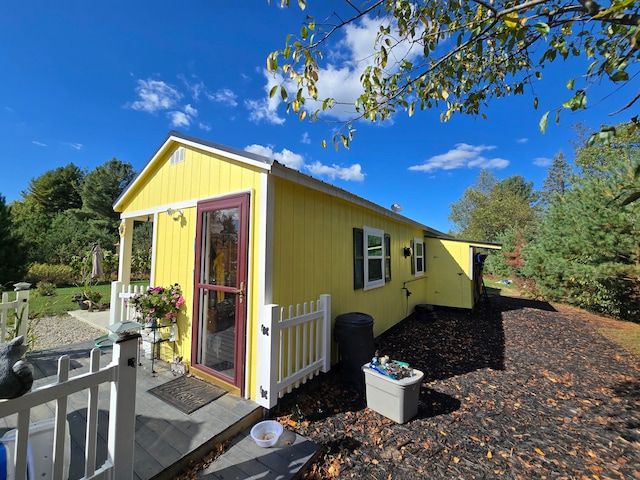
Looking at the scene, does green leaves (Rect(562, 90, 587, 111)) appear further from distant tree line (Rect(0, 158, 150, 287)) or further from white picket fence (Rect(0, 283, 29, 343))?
distant tree line (Rect(0, 158, 150, 287))

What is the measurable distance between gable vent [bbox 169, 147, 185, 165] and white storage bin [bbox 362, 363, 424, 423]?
13.6 ft

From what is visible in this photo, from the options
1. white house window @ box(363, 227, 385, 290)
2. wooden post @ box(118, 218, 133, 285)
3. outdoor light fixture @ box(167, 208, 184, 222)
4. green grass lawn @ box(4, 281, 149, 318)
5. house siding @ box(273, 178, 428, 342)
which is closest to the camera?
house siding @ box(273, 178, 428, 342)

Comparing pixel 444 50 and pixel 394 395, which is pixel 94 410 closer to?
pixel 394 395

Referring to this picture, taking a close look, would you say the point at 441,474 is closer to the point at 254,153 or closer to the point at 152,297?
the point at 254,153

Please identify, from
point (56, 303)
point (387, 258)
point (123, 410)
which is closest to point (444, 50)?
point (387, 258)

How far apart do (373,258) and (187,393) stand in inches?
157

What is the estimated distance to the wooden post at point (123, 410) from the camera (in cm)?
171

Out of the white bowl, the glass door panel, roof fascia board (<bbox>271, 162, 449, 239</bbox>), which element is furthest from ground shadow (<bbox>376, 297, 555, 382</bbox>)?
the glass door panel

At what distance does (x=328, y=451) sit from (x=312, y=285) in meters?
1.90

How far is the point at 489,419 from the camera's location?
9.85 ft

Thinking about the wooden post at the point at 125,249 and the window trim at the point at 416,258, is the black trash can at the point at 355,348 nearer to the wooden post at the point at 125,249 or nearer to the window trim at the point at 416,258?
the wooden post at the point at 125,249

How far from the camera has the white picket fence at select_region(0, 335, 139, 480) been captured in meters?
1.36

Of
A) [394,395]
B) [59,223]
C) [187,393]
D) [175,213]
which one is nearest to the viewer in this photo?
[394,395]

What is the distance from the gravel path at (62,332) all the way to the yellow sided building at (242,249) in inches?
73.8
